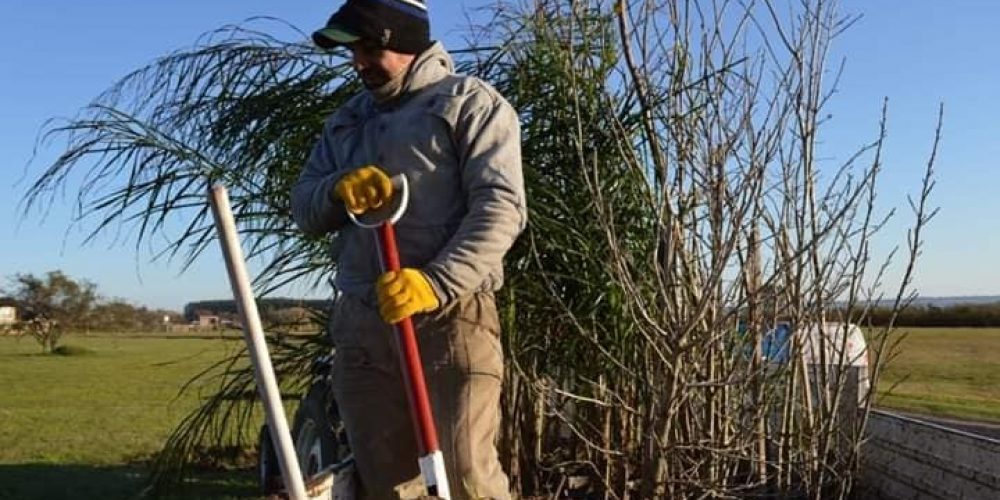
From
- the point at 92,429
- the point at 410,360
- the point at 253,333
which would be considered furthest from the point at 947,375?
the point at 253,333

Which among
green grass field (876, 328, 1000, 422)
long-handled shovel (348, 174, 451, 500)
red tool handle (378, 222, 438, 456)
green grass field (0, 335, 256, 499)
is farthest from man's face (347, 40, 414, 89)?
green grass field (876, 328, 1000, 422)

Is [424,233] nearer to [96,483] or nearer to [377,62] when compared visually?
[377,62]

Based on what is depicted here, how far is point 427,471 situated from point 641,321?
174 centimetres

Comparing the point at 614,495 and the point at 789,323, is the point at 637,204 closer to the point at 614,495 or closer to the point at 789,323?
the point at 789,323

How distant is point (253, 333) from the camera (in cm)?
155

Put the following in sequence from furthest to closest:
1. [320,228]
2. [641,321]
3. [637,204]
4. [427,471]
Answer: [637,204]
[641,321]
[320,228]
[427,471]

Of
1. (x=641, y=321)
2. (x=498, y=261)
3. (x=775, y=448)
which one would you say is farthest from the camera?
(x=775, y=448)

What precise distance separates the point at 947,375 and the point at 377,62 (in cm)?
1968

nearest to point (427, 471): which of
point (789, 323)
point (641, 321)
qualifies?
point (641, 321)

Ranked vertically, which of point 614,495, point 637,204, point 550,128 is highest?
point 550,128

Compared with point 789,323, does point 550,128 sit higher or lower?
higher

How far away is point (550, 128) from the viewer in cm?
425

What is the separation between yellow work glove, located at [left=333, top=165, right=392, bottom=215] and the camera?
2369mm

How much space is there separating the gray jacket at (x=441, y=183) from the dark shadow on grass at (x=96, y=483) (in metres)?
3.15
